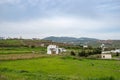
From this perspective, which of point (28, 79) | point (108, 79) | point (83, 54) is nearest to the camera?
point (28, 79)

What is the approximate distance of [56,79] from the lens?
71.6 ft

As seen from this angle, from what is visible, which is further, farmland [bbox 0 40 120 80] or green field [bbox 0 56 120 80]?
farmland [bbox 0 40 120 80]

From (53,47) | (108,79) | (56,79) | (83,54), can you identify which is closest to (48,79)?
(56,79)

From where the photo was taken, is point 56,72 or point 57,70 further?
point 57,70

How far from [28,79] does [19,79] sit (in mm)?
823

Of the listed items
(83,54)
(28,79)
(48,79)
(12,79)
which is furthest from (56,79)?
(83,54)

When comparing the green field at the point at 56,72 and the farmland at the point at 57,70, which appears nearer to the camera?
the green field at the point at 56,72

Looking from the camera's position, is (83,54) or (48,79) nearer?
(48,79)

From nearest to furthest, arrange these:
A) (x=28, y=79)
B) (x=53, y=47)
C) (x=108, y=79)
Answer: (x=28, y=79), (x=108, y=79), (x=53, y=47)

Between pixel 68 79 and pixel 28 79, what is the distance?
11.5ft

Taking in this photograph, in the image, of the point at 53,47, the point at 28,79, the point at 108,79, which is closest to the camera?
the point at 28,79

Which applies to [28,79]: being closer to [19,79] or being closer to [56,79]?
[19,79]

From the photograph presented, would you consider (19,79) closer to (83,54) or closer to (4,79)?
(4,79)

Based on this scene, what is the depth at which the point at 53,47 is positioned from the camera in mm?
87312
